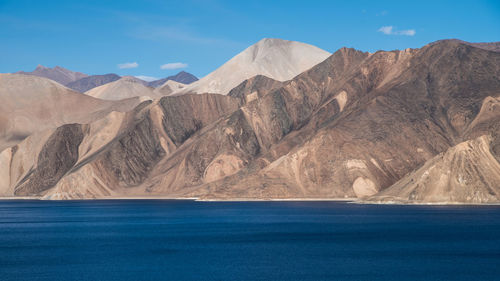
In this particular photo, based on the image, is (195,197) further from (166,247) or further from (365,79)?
(166,247)

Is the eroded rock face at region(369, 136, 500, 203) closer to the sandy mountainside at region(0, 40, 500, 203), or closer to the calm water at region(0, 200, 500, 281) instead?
the sandy mountainside at region(0, 40, 500, 203)

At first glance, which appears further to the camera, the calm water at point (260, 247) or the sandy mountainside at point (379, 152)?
the sandy mountainside at point (379, 152)

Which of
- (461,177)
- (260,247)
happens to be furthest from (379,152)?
(260,247)

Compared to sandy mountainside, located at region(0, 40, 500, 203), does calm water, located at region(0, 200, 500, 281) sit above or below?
below

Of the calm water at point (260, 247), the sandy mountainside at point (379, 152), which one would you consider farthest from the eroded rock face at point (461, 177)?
the calm water at point (260, 247)

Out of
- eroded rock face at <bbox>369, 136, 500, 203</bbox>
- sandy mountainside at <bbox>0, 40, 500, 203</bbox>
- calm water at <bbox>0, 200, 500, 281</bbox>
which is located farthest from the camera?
sandy mountainside at <bbox>0, 40, 500, 203</bbox>

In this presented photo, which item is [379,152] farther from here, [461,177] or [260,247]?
[260,247]

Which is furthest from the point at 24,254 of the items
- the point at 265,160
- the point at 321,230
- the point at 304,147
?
the point at 265,160

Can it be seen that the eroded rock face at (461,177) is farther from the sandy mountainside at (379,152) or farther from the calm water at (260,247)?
the calm water at (260,247)

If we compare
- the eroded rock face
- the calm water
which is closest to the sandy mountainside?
the eroded rock face
